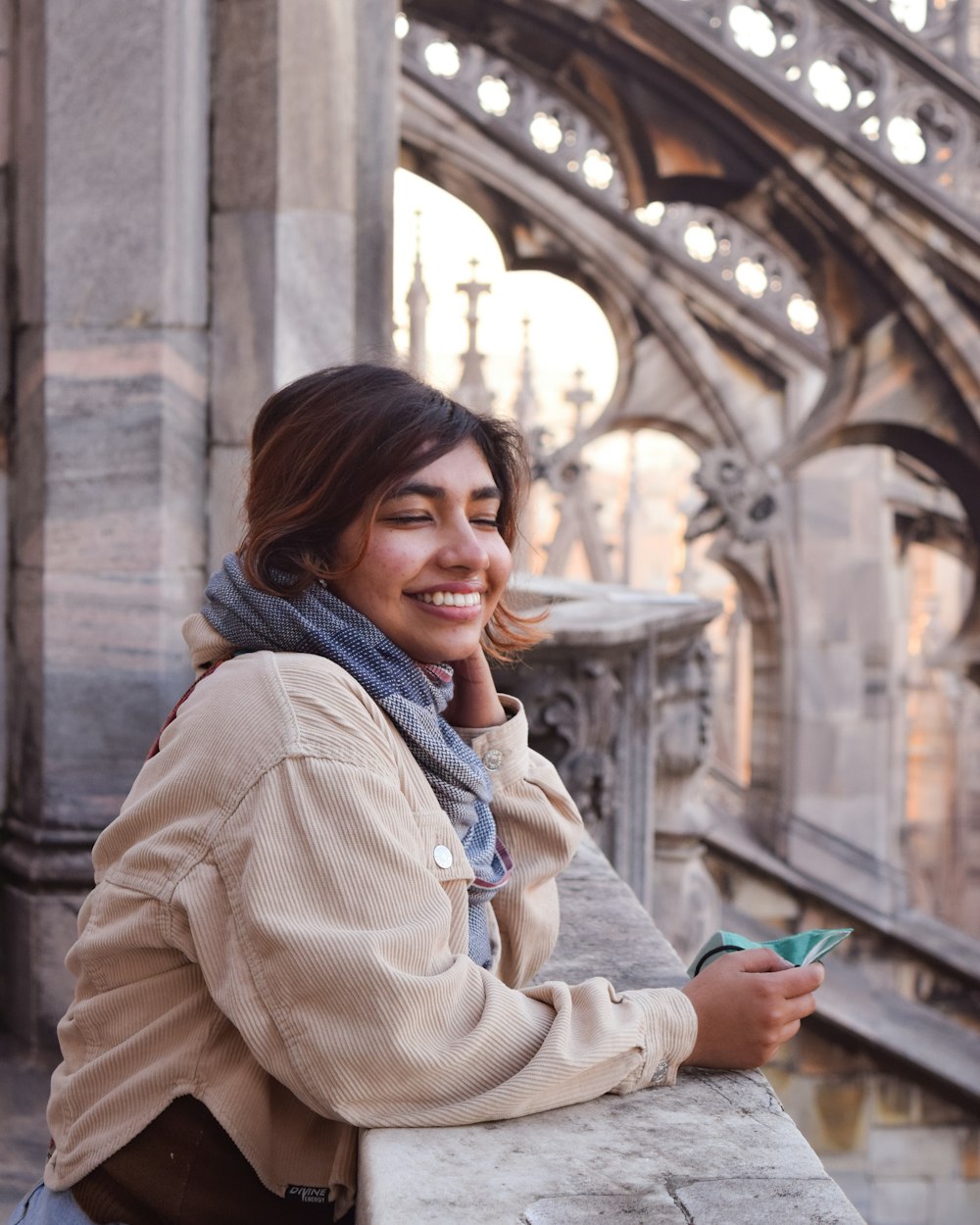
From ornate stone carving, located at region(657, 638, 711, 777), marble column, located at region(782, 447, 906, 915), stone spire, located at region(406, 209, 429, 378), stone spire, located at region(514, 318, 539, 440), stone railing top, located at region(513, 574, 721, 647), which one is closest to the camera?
stone railing top, located at region(513, 574, 721, 647)

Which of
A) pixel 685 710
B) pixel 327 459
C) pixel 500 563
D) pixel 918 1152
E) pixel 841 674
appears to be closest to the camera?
pixel 327 459

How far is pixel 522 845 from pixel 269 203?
168cm

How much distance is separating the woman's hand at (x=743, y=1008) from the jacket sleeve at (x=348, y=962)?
0.23m

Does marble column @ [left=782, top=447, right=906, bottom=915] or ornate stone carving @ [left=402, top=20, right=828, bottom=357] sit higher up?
ornate stone carving @ [left=402, top=20, right=828, bottom=357]

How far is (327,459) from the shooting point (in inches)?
59.4

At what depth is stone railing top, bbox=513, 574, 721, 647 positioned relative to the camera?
10.8 ft

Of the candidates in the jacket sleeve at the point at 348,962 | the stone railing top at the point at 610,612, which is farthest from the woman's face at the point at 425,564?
the stone railing top at the point at 610,612

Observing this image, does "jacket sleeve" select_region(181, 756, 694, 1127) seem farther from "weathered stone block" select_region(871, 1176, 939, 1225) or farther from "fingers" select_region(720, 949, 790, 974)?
"weathered stone block" select_region(871, 1176, 939, 1225)

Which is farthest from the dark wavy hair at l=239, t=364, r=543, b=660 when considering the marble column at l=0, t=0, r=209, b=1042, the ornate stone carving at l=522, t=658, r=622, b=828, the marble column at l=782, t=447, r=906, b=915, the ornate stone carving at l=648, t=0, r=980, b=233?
the marble column at l=782, t=447, r=906, b=915

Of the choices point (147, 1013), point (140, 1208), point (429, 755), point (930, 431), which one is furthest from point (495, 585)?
point (930, 431)

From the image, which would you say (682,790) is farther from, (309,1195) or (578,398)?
(578,398)

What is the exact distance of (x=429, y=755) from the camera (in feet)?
4.90

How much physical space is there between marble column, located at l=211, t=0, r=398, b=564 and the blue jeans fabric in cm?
171

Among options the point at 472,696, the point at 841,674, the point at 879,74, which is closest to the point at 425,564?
the point at 472,696
